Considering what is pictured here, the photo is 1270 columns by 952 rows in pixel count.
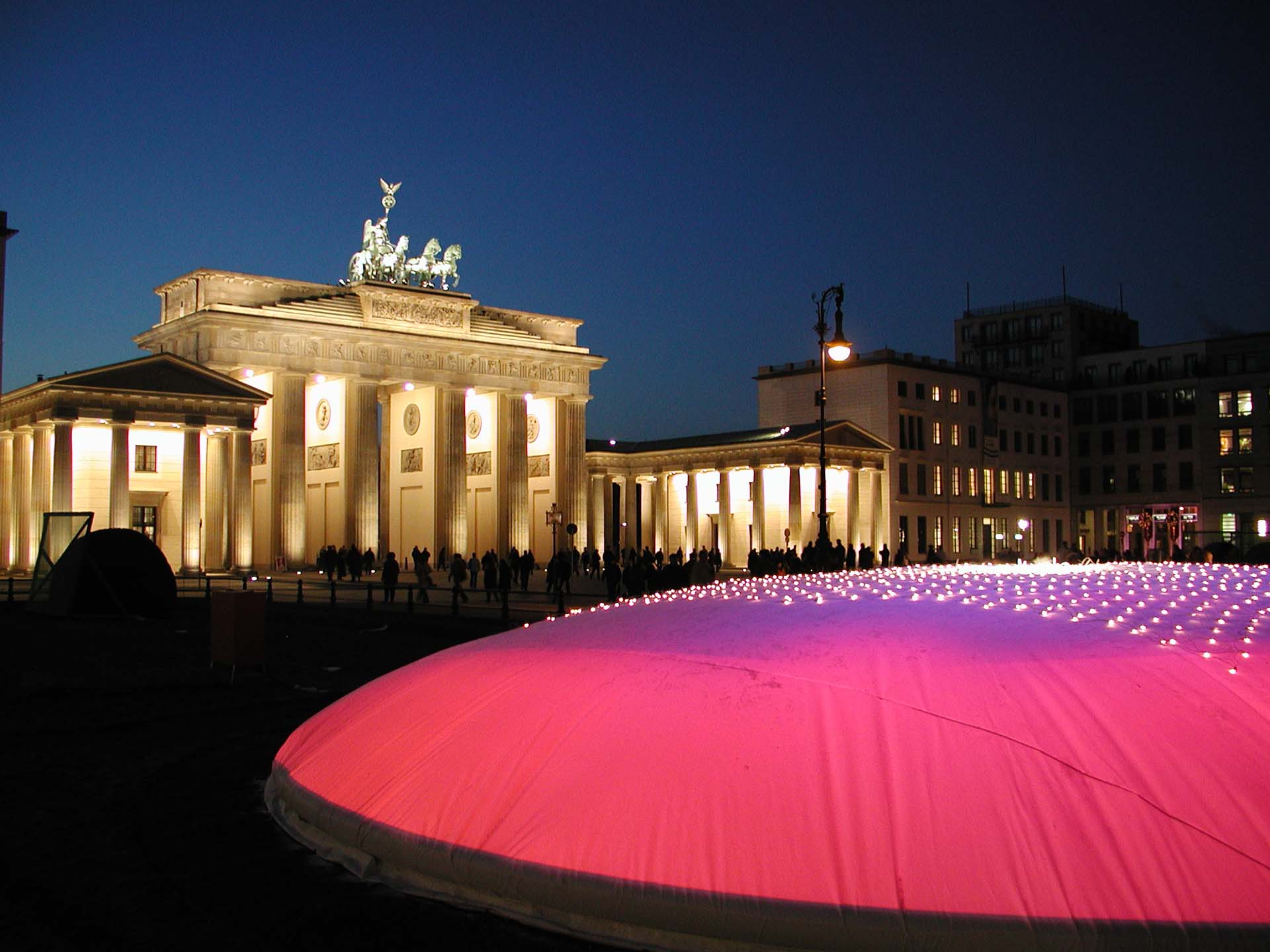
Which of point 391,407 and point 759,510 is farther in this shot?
point 759,510

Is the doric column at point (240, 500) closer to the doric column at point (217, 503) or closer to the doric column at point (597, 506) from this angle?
the doric column at point (217, 503)

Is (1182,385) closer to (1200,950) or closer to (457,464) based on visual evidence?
(457,464)

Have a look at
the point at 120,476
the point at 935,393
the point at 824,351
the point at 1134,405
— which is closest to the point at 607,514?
the point at 935,393

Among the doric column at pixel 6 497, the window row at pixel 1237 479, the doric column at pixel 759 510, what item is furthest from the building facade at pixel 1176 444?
the doric column at pixel 6 497

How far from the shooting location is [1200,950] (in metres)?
5.89

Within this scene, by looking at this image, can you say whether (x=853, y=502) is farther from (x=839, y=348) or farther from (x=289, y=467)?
(x=839, y=348)

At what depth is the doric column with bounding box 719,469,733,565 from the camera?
80.5 meters

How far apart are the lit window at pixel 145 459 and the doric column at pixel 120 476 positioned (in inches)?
136

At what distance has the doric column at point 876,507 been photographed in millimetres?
81812

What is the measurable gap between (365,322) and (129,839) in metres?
61.3

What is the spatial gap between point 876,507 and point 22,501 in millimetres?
50515

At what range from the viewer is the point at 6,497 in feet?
199

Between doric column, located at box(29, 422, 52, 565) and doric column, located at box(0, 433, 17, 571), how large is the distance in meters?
3.96

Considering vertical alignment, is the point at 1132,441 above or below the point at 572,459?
above
